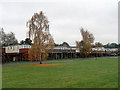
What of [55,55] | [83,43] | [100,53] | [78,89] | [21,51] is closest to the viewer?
[78,89]

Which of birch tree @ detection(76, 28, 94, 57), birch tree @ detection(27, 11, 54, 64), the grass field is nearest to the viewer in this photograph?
the grass field

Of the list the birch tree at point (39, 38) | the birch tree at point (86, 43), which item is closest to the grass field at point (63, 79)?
the birch tree at point (39, 38)

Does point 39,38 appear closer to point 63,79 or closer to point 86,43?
point 63,79

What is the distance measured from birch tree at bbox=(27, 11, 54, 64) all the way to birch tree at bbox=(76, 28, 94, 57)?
29.7m

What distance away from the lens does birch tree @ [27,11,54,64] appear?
103 ft

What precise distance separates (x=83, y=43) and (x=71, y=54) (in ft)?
37.5

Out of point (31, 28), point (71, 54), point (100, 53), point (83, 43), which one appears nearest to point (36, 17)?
point (31, 28)

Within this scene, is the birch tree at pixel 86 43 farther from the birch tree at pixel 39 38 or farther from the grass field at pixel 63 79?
the grass field at pixel 63 79

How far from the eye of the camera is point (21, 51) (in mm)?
52531

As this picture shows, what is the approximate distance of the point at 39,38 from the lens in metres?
31.5

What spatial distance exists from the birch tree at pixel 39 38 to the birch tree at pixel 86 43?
2971cm

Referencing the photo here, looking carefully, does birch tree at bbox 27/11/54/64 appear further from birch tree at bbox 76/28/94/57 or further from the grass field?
birch tree at bbox 76/28/94/57

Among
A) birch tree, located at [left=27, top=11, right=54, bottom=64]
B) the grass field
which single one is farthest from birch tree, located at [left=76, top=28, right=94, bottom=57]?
the grass field

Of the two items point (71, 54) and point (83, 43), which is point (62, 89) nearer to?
point (83, 43)
